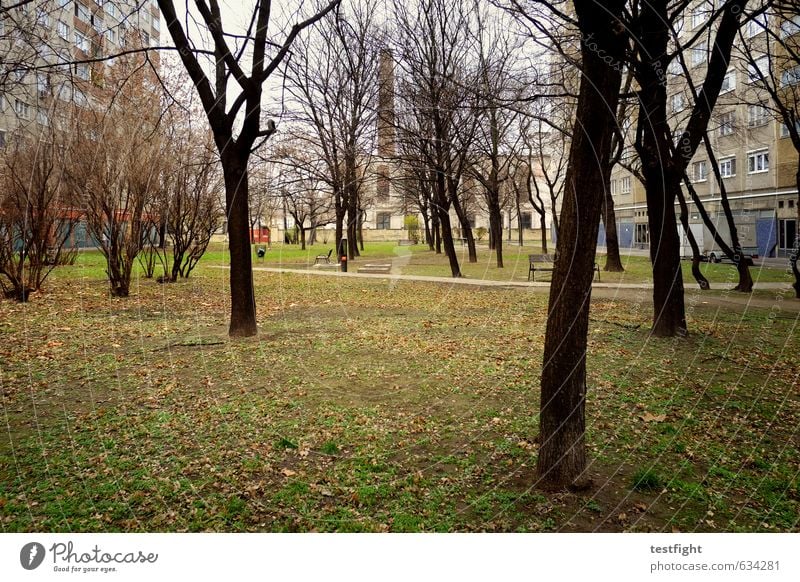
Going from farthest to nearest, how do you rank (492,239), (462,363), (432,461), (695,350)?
(492,239) < (695,350) < (462,363) < (432,461)

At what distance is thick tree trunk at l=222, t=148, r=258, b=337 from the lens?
8.76 meters

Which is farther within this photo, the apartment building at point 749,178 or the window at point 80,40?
the apartment building at point 749,178

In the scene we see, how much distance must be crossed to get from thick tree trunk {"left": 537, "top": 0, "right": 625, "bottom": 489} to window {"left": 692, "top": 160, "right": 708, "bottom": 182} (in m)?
23.5

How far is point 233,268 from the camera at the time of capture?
29.6 ft

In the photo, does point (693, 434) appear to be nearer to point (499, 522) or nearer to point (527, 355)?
point (499, 522)

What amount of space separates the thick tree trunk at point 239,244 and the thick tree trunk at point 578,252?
633 cm

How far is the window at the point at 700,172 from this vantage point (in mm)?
24308

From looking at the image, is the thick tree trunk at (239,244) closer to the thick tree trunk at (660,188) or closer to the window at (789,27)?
the thick tree trunk at (660,188)

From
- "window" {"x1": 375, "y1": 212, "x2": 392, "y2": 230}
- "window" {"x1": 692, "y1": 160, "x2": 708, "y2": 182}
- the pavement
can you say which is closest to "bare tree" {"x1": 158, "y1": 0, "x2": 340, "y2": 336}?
the pavement

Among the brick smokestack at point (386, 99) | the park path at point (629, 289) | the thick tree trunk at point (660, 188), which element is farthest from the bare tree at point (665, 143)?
the brick smokestack at point (386, 99)

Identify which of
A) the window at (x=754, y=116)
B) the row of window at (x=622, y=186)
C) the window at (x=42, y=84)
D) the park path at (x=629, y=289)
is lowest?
the park path at (x=629, y=289)

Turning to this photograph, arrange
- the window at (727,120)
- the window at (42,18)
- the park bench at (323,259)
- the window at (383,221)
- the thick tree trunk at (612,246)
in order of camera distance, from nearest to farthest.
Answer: the window at (42,18)
the thick tree trunk at (612,246)
the window at (727,120)
the park bench at (323,259)
the window at (383,221)

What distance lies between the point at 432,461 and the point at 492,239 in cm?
2873

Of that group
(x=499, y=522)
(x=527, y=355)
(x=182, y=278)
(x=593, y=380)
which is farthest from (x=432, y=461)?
(x=182, y=278)
